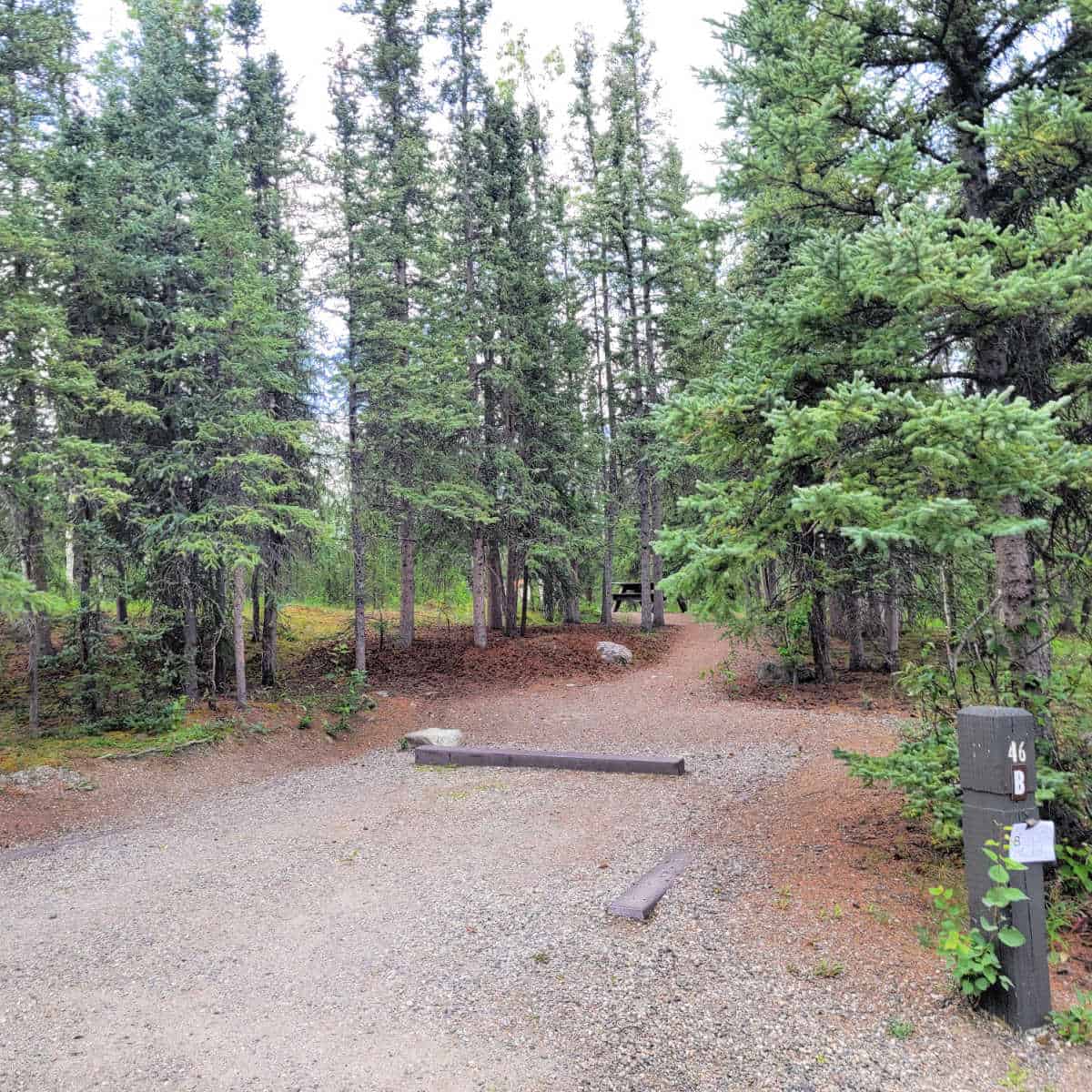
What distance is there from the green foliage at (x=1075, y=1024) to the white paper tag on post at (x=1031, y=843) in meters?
0.70

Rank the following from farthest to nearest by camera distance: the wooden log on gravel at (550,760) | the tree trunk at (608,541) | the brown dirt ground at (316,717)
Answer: the tree trunk at (608,541)
the wooden log on gravel at (550,760)
the brown dirt ground at (316,717)

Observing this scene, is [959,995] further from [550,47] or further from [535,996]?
[550,47]

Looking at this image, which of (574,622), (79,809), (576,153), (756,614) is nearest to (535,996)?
(756,614)

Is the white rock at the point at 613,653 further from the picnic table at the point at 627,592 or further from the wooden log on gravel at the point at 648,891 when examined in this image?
the picnic table at the point at 627,592

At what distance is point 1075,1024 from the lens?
315cm

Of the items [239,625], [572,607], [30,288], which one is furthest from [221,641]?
[572,607]

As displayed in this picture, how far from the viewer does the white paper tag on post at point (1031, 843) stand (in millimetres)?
3145

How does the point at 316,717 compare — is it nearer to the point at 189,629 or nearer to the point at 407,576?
the point at 189,629

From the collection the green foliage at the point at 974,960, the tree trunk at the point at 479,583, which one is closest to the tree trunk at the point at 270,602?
the tree trunk at the point at 479,583

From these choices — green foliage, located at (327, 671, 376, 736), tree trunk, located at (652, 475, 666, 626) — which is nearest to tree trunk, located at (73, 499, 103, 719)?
green foliage, located at (327, 671, 376, 736)

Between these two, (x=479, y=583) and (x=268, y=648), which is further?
(x=479, y=583)

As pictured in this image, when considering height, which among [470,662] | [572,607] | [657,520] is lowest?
[470,662]

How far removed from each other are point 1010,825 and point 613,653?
13.1 meters

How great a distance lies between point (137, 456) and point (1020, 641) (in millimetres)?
10841
